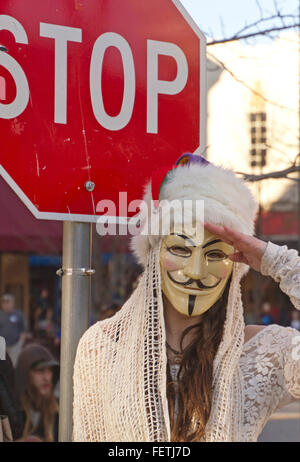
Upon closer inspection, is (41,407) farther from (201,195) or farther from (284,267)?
(284,267)

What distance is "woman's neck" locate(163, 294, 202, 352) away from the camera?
73.4 inches

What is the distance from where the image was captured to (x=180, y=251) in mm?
1836

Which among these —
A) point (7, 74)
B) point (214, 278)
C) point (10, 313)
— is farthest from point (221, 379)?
point (10, 313)

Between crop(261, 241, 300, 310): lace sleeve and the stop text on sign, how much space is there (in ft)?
1.58

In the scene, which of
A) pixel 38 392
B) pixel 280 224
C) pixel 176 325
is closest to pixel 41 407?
pixel 38 392

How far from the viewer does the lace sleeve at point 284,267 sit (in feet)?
5.64

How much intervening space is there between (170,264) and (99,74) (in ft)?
1.85

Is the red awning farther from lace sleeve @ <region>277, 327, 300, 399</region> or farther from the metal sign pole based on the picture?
the metal sign pole

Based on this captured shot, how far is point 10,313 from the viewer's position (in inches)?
323

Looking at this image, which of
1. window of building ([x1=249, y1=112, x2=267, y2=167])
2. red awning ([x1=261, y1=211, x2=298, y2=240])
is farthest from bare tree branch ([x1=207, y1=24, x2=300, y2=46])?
red awning ([x1=261, y1=211, x2=298, y2=240])

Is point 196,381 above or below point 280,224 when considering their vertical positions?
below

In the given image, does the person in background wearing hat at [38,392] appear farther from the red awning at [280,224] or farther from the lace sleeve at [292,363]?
the red awning at [280,224]

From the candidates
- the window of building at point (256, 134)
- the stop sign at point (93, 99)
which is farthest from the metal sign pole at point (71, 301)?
the window of building at point (256, 134)

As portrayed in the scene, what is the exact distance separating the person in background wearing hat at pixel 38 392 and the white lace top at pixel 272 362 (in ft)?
10.4
